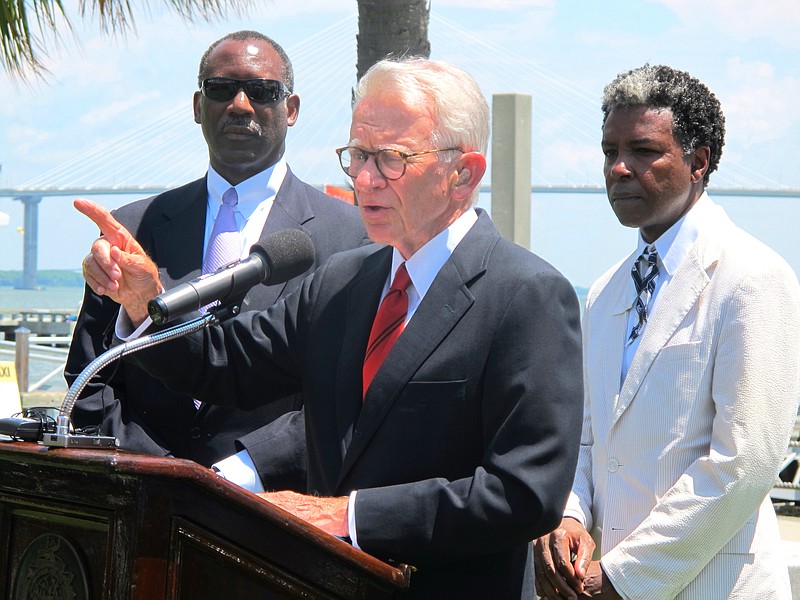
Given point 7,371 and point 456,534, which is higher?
point 456,534

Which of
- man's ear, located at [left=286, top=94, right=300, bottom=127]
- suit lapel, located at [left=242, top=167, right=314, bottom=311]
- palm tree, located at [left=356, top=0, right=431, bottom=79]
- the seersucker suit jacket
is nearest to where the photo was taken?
the seersucker suit jacket

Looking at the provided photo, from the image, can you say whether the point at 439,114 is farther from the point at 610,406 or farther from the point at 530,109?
the point at 530,109

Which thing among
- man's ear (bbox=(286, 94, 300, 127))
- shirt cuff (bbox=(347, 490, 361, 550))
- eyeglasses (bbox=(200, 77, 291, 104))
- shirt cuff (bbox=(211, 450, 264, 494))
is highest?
eyeglasses (bbox=(200, 77, 291, 104))

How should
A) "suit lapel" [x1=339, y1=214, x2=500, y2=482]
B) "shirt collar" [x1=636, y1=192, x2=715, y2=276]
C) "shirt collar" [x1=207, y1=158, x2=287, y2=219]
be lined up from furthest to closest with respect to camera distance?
"shirt collar" [x1=207, y1=158, x2=287, y2=219] → "shirt collar" [x1=636, y1=192, x2=715, y2=276] → "suit lapel" [x1=339, y1=214, x2=500, y2=482]

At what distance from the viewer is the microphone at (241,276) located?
216cm

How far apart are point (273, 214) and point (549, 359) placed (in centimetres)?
150

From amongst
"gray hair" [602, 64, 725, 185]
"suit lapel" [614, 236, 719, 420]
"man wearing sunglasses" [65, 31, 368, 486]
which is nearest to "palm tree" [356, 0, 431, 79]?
"man wearing sunglasses" [65, 31, 368, 486]

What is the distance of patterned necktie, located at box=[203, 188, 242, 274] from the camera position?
3.51 m

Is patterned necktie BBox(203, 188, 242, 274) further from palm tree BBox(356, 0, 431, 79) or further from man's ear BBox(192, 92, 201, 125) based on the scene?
palm tree BBox(356, 0, 431, 79)

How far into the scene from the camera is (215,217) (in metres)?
3.61

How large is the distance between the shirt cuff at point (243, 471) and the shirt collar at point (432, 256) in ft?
2.44

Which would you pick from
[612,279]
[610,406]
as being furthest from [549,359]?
[612,279]

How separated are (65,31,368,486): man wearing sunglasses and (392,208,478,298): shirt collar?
35.0 inches

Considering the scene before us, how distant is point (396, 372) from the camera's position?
239 cm
